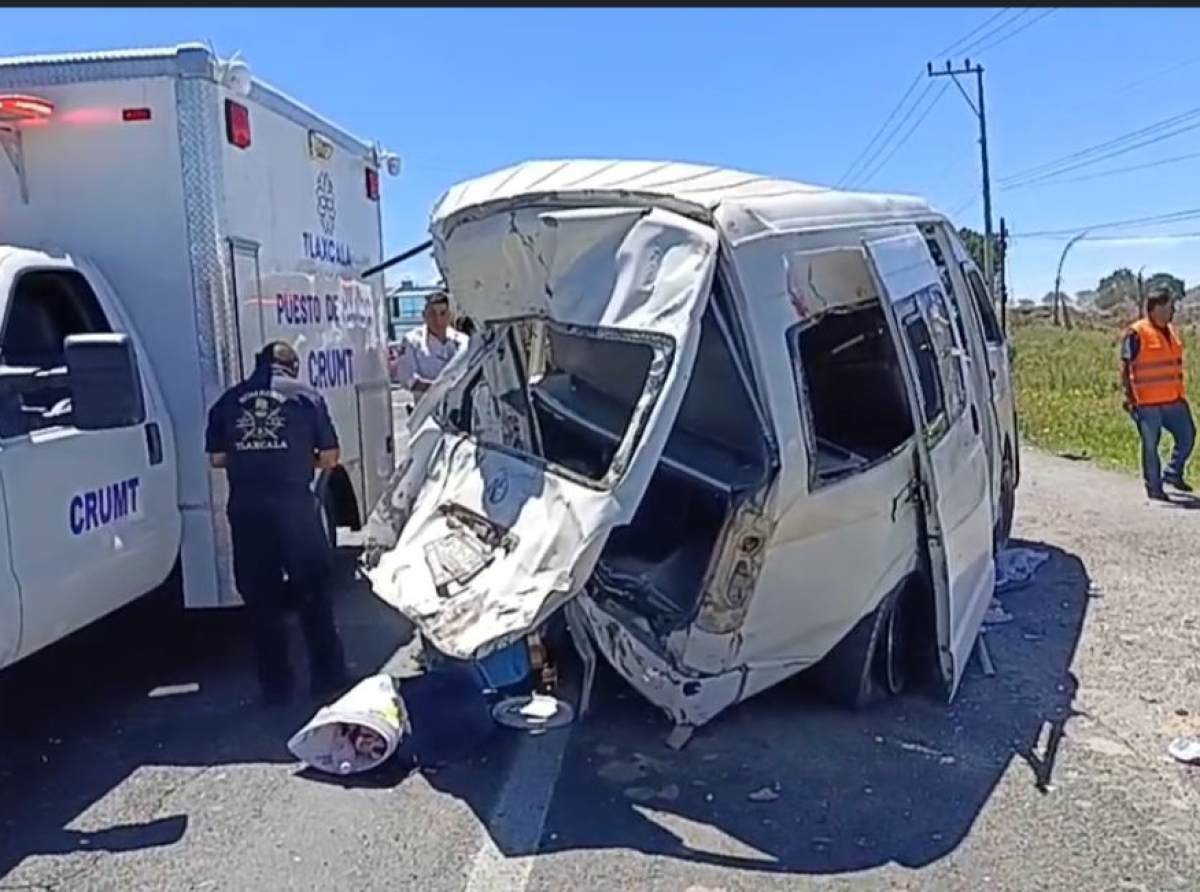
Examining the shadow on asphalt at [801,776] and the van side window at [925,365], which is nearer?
the shadow on asphalt at [801,776]

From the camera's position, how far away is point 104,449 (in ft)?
18.3

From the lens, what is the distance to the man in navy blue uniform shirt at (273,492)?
6.02 meters

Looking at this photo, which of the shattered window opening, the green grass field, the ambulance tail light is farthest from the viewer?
the green grass field

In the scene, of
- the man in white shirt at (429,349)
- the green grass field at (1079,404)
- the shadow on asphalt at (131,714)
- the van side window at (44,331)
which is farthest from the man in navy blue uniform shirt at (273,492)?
the green grass field at (1079,404)

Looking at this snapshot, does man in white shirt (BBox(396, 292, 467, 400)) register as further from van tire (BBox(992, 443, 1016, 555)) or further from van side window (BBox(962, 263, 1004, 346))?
van tire (BBox(992, 443, 1016, 555))

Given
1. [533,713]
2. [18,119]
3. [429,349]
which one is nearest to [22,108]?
[18,119]

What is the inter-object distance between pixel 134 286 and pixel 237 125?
0.96 metres

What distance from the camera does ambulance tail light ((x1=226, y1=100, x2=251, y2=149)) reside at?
630 cm

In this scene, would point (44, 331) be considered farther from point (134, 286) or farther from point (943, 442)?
point (943, 442)

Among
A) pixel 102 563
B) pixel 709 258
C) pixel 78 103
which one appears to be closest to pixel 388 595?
pixel 102 563

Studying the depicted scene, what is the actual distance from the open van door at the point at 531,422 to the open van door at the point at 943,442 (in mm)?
1218

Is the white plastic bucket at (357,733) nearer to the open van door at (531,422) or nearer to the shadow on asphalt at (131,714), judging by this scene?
the shadow on asphalt at (131,714)

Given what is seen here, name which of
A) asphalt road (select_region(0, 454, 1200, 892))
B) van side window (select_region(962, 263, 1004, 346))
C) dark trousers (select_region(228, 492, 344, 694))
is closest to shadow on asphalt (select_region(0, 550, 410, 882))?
asphalt road (select_region(0, 454, 1200, 892))

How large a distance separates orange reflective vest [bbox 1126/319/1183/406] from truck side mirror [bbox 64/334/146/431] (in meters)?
9.96
